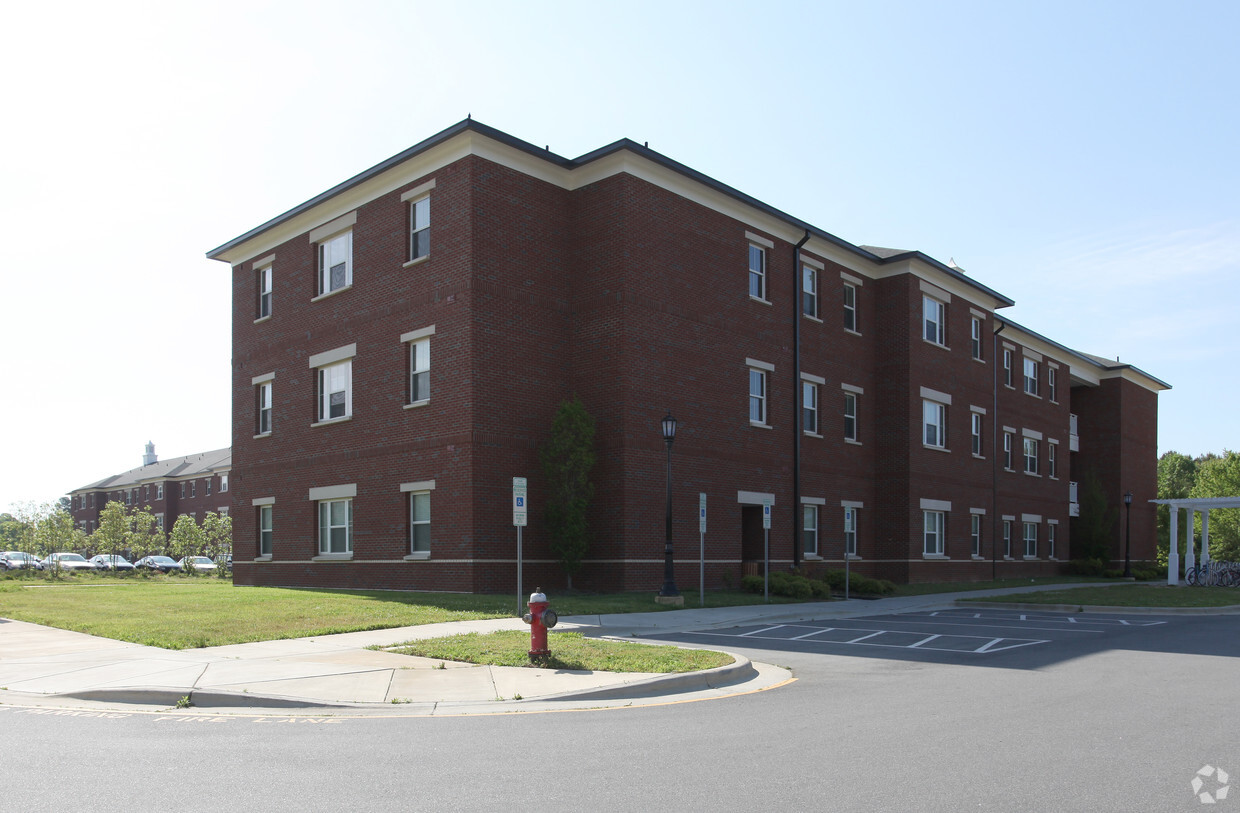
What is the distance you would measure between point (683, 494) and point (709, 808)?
1987cm

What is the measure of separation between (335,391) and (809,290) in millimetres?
14689

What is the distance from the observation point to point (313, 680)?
1111cm

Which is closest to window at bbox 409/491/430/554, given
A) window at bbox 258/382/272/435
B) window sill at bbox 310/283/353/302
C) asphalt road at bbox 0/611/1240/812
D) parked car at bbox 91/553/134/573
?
window sill at bbox 310/283/353/302

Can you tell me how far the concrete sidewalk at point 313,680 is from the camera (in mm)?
10055

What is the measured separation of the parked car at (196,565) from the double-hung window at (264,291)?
84.4ft

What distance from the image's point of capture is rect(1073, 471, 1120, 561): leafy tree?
153 feet

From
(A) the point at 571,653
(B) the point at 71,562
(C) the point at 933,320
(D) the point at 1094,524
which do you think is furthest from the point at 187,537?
(A) the point at 571,653

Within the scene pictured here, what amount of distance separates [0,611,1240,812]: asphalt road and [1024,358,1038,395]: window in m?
34.0

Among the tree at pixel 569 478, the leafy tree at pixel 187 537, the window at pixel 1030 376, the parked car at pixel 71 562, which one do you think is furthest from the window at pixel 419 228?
the parked car at pixel 71 562

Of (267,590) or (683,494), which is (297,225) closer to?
(267,590)

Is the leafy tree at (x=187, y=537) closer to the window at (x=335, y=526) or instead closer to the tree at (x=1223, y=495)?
the window at (x=335, y=526)

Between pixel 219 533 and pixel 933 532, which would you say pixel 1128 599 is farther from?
pixel 219 533

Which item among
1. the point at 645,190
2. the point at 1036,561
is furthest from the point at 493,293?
the point at 1036,561

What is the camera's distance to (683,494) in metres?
25.8
